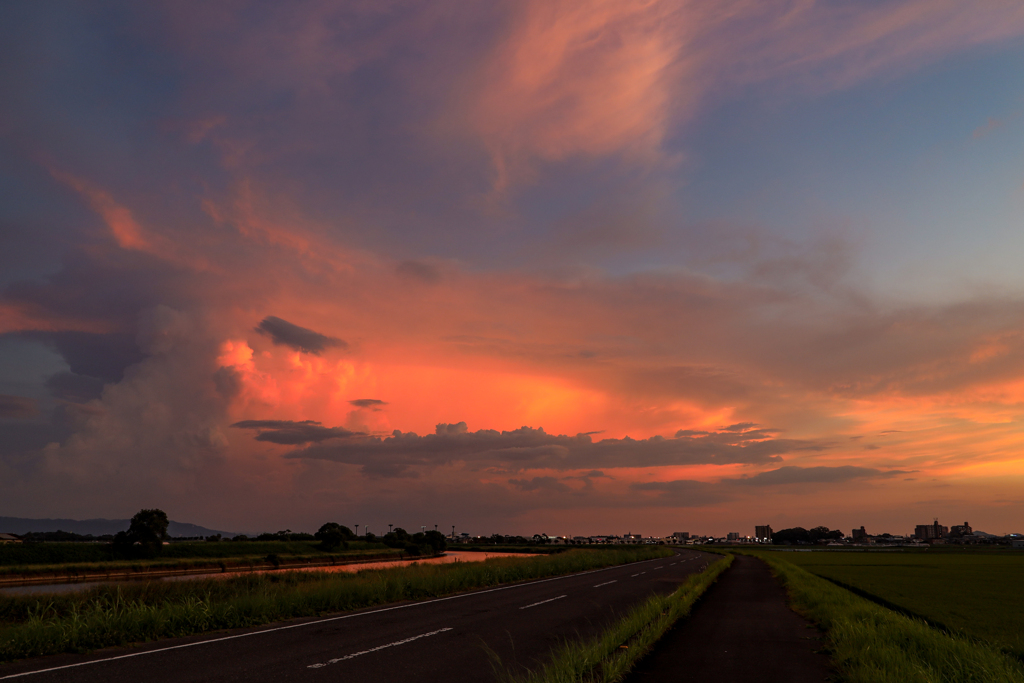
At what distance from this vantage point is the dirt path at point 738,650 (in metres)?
11.3

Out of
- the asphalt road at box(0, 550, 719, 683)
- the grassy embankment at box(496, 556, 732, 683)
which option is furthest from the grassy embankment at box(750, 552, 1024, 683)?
the asphalt road at box(0, 550, 719, 683)

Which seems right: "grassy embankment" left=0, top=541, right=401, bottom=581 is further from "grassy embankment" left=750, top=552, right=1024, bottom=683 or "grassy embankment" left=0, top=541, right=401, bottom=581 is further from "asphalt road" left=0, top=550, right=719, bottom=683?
"grassy embankment" left=750, top=552, right=1024, bottom=683

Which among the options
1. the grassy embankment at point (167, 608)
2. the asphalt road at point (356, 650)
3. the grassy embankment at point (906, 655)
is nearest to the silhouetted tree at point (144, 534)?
the grassy embankment at point (167, 608)

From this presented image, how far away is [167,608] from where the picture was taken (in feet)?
50.3

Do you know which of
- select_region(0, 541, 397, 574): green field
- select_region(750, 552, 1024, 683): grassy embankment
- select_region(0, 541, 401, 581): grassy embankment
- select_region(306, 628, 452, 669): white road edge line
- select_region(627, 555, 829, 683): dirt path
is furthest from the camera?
select_region(0, 541, 397, 574): green field

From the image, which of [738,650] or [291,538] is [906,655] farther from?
[291,538]

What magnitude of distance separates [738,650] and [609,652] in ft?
11.9

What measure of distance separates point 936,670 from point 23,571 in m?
74.4

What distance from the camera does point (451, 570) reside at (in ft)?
105

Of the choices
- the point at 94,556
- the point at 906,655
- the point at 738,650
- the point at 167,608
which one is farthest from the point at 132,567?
the point at 906,655

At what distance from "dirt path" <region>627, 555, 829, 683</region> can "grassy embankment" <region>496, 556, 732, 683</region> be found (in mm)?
299

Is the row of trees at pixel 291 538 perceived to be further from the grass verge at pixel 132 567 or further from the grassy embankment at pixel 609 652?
the grassy embankment at pixel 609 652

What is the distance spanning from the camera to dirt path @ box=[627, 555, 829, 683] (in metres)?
11.3

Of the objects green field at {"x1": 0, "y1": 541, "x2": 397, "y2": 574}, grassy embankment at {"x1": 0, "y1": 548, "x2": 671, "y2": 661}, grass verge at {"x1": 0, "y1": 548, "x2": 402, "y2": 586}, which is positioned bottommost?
grass verge at {"x1": 0, "y1": 548, "x2": 402, "y2": 586}
